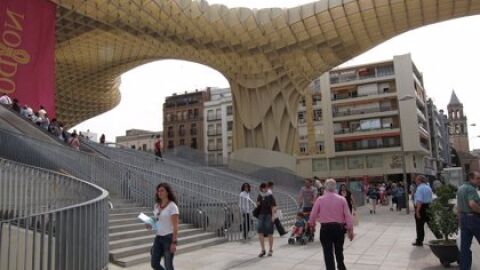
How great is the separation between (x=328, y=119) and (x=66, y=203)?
57.8 metres

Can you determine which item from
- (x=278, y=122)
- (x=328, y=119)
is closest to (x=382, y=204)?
(x=278, y=122)

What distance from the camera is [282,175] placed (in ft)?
115

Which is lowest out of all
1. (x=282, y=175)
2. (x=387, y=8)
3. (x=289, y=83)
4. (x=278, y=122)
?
(x=282, y=175)

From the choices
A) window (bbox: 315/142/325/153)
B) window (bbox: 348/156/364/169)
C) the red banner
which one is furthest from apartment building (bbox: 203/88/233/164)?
the red banner

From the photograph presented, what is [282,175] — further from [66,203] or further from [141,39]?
[66,203]

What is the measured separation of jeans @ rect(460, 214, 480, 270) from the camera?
6.97 m

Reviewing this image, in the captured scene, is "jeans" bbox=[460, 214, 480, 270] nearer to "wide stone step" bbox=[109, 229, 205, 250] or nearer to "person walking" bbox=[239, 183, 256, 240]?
"wide stone step" bbox=[109, 229, 205, 250]

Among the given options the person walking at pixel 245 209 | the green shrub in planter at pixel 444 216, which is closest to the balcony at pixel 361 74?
the person walking at pixel 245 209

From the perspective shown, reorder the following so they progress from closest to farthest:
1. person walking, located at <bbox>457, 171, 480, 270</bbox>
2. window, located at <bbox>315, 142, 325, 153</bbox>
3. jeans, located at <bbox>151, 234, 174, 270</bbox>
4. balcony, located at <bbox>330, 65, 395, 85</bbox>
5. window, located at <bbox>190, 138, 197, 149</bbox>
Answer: jeans, located at <bbox>151, 234, 174, 270</bbox>, person walking, located at <bbox>457, 171, 480, 270</bbox>, balcony, located at <bbox>330, 65, 395, 85</bbox>, window, located at <bbox>315, 142, 325, 153</bbox>, window, located at <bbox>190, 138, 197, 149</bbox>

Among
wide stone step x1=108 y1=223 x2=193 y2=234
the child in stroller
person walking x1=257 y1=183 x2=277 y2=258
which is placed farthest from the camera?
the child in stroller

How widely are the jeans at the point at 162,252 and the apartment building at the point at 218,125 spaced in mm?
71471

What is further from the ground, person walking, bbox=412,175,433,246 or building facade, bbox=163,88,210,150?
building facade, bbox=163,88,210,150

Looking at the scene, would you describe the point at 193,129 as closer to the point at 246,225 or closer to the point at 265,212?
the point at 246,225

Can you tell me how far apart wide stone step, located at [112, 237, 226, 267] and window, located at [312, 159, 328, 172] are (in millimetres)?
52521
